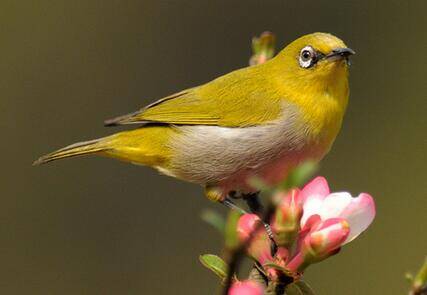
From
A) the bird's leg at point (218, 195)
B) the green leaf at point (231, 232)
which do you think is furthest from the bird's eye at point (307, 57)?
the green leaf at point (231, 232)

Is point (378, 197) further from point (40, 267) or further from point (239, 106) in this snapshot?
point (239, 106)

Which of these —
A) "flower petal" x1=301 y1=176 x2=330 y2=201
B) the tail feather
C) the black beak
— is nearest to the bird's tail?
the tail feather

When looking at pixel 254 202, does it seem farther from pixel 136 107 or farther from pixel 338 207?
pixel 136 107

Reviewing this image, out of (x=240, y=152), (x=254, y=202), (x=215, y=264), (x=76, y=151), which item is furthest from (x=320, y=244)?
(x=76, y=151)

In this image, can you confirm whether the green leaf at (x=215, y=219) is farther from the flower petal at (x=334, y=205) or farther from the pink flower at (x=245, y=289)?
the flower petal at (x=334, y=205)

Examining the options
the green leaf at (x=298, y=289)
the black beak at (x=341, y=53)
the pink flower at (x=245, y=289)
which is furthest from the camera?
the black beak at (x=341, y=53)

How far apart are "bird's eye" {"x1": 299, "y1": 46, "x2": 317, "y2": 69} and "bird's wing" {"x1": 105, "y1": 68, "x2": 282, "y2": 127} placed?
17cm

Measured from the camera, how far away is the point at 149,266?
8523 millimetres

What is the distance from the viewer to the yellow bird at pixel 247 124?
12.2 ft

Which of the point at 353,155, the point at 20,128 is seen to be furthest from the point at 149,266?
the point at 353,155

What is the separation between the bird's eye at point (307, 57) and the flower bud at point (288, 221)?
6.01 ft

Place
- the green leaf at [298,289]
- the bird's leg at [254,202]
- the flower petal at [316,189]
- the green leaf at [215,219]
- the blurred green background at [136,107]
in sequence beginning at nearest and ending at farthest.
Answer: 1. the green leaf at [215,219]
2. the green leaf at [298,289]
3. the flower petal at [316,189]
4. the bird's leg at [254,202]
5. the blurred green background at [136,107]

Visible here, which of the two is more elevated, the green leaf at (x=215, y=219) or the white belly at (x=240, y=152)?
the green leaf at (x=215, y=219)

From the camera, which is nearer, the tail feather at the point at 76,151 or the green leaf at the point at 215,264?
the green leaf at the point at 215,264
